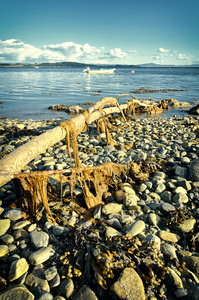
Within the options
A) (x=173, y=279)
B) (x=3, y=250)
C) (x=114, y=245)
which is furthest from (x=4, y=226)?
(x=173, y=279)

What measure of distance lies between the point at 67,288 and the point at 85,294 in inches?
9.3

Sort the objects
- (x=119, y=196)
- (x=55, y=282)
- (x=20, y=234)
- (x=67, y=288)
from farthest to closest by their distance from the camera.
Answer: (x=119, y=196), (x=20, y=234), (x=55, y=282), (x=67, y=288)

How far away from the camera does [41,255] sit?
8.09ft

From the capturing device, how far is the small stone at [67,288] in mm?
2057

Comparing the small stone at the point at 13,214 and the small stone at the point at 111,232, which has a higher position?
the small stone at the point at 13,214

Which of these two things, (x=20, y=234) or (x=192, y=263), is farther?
(x=20, y=234)

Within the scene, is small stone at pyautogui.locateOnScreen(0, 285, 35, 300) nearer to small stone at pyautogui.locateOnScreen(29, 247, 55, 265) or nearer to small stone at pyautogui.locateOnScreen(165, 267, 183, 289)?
small stone at pyautogui.locateOnScreen(29, 247, 55, 265)

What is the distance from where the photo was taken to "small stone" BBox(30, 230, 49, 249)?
8.86 feet

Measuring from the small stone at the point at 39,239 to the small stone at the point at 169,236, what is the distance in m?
1.90

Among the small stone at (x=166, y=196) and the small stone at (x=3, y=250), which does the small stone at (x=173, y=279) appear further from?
the small stone at (x=3, y=250)

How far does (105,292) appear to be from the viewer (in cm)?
204

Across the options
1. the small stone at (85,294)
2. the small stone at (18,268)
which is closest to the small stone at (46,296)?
the small stone at (85,294)

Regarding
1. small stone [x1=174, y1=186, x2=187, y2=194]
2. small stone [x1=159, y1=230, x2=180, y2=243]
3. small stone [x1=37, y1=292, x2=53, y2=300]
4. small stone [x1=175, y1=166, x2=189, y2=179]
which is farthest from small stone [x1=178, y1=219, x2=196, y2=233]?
small stone [x1=37, y1=292, x2=53, y2=300]

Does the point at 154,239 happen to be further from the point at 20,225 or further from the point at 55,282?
the point at 20,225
